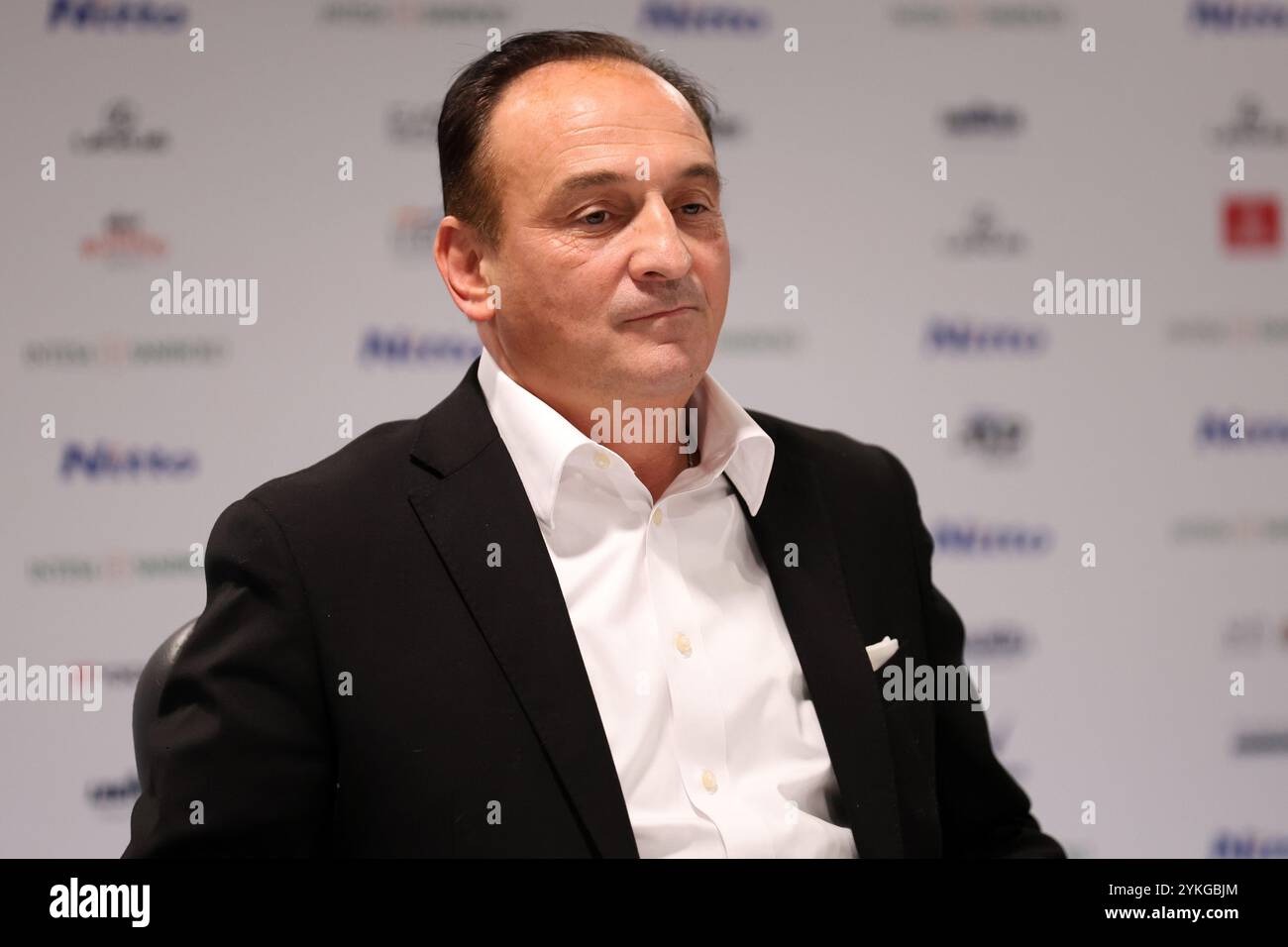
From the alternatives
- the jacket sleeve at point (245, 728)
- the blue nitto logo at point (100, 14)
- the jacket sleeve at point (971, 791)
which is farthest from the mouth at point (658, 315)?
the blue nitto logo at point (100, 14)

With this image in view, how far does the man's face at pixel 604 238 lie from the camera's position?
74.2 inches

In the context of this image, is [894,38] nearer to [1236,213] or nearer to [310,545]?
[1236,213]

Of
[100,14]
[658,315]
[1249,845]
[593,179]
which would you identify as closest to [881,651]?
[658,315]

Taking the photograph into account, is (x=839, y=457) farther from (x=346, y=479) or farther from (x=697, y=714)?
(x=346, y=479)

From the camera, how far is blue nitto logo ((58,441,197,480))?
335cm

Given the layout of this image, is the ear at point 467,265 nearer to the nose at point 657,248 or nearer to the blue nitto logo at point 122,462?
the nose at point 657,248

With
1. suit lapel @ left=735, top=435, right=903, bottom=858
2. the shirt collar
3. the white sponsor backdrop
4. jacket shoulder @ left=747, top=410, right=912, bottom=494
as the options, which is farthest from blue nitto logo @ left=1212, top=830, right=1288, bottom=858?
the shirt collar

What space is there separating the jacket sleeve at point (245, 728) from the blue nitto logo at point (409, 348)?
1716 millimetres

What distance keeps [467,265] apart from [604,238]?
0.97 feet

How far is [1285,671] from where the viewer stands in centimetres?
394

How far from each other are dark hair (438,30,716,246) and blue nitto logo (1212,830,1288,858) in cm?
298

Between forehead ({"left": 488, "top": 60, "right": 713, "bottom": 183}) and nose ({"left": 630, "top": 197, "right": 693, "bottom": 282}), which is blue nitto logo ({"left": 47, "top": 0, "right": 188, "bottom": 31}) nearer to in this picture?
forehead ({"left": 488, "top": 60, "right": 713, "bottom": 183})
